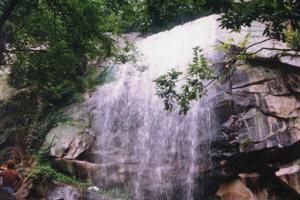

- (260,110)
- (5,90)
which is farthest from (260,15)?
(5,90)

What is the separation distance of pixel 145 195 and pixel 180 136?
2.03m

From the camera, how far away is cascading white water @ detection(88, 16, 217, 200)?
34.1ft

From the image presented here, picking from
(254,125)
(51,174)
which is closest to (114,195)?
(51,174)

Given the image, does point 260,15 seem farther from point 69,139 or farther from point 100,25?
point 69,139

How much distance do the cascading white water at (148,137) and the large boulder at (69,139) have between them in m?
0.35

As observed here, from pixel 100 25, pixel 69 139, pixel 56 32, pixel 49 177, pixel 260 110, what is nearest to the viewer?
pixel 100 25

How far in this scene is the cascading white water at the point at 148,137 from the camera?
10.4 m

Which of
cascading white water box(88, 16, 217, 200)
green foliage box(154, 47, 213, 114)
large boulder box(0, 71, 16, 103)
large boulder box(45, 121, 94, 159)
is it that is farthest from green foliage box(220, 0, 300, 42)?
large boulder box(0, 71, 16, 103)

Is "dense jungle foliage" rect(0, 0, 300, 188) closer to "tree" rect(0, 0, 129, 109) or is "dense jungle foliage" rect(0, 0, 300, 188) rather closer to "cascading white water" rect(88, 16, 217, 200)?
"tree" rect(0, 0, 129, 109)

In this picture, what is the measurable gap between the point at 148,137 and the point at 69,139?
7.92ft

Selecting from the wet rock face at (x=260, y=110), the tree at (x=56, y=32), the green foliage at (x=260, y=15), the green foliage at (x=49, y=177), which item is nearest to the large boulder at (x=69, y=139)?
the green foliage at (x=49, y=177)

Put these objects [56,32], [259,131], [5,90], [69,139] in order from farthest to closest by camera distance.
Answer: [5,90], [69,139], [259,131], [56,32]

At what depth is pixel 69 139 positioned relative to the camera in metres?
11.4

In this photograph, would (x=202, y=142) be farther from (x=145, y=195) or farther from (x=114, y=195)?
(x=114, y=195)
